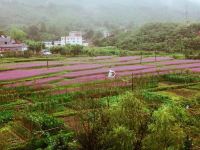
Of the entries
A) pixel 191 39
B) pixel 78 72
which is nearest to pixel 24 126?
pixel 78 72

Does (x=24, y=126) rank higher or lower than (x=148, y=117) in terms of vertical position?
lower

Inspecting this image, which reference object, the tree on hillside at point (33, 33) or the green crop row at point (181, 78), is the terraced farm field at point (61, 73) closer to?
the green crop row at point (181, 78)

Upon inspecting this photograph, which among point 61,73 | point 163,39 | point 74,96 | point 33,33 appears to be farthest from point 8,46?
point 74,96

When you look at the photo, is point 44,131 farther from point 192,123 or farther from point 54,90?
point 54,90

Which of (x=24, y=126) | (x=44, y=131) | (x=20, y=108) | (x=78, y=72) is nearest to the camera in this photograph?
(x=44, y=131)

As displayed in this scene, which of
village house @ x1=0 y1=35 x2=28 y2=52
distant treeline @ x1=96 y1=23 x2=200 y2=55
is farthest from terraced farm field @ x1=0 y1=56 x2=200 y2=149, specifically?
village house @ x1=0 y1=35 x2=28 y2=52

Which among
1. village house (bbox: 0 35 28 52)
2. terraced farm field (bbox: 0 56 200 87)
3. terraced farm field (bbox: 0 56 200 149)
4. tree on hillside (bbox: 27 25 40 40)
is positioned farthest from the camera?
tree on hillside (bbox: 27 25 40 40)

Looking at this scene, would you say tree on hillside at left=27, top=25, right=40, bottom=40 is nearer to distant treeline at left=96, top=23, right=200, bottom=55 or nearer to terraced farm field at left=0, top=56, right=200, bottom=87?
distant treeline at left=96, top=23, right=200, bottom=55

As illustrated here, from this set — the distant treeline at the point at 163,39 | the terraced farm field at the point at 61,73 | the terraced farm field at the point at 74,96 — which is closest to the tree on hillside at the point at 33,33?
the distant treeline at the point at 163,39

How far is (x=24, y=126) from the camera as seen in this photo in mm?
23891

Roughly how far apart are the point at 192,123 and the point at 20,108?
11673 millimetres

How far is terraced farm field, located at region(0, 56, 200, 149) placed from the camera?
2128 centimetres

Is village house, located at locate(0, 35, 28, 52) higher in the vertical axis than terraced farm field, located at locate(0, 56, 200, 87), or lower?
higher

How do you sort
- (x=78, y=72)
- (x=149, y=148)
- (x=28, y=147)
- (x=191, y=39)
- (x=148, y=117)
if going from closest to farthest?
(x=149, y=148) < (x=148, y=117) < (x=28, y=147) < (x=78, y=72) < (x=191, y=39)
